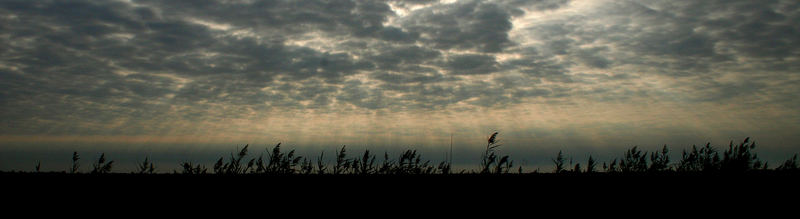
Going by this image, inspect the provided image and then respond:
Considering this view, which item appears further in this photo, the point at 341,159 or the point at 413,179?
the point at 341,159

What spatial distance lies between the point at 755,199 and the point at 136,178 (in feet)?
30.4

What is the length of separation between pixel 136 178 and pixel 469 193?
5.67m

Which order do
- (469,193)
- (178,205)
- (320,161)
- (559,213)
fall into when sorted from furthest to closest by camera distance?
(320,161) < (469,193) < (178,205) < (559,213)

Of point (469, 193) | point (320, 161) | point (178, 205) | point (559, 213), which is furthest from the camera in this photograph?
point (320, 161)

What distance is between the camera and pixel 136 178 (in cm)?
930

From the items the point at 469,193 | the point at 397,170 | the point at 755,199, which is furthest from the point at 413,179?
the point at 755,199

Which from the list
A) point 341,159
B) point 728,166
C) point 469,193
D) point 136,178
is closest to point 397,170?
point 341,159

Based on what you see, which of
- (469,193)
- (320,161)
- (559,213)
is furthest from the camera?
(320,161)

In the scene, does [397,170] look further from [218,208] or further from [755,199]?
[755,199]

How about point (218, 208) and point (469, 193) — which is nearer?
point (218, 208)

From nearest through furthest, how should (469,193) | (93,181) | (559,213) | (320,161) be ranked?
(559,213)
(469,193)
(93,181)
(320,161)

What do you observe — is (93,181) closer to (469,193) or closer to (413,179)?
(413,179)

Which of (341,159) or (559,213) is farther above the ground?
(341,159)

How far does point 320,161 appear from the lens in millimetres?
11570
